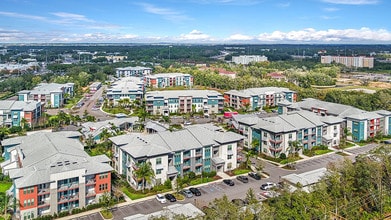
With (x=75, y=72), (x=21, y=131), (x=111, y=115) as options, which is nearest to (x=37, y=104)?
(x=21, y=131)

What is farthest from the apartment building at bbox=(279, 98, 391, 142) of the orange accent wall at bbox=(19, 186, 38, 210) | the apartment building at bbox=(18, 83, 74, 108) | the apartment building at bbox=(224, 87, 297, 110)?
the apartment building at bbox=(18, 83, 74, 108)

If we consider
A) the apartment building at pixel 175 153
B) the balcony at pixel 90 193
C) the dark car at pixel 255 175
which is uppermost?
the apartment building at pixel 175 153

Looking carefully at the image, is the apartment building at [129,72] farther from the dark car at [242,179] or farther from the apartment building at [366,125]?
the dark car at [242,179]

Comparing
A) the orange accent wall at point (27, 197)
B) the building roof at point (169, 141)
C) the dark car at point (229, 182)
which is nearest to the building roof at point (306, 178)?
the dark car at point (229, 182)

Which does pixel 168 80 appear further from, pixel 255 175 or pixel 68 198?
pixel 68 198

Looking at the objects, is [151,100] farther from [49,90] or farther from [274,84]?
[274,84]

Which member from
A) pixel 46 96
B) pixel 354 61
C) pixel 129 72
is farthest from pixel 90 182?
pixel 354 61

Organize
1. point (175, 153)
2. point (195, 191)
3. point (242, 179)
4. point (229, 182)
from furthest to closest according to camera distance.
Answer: point (242, 179) < point (175, 153) < point (229, 182) < point (195, 191)

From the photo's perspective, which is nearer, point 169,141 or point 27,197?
point 27,197
